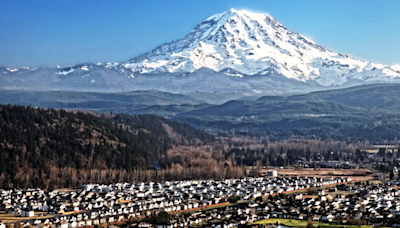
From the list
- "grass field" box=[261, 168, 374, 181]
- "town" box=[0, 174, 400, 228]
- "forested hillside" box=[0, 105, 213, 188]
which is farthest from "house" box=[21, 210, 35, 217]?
"grass field" box=[261, 168, 374, 181]

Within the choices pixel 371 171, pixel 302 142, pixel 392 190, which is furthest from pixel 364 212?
pixel 302 142

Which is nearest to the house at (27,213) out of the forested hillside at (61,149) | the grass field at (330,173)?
the forested hillside at (61,149)

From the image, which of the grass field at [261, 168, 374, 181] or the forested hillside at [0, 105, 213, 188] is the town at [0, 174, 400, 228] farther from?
the grass field at [261, 168, 374, 181]

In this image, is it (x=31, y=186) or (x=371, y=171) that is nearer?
(x=31, y=186)

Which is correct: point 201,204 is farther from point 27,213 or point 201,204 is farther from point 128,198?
point 27,213

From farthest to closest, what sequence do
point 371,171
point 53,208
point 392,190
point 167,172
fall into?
1. point 371,171
2. point 167,172
3. point 392,190
4. point 53,208

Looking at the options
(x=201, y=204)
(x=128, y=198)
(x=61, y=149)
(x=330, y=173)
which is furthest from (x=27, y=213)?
(x=330, y=173)

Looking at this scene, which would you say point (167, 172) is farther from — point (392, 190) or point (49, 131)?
point (392, 190)

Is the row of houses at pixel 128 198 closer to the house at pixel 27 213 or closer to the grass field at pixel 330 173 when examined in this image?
the house at pixel 27 213

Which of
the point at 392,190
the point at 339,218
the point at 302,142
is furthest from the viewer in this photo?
the point at 302,142
